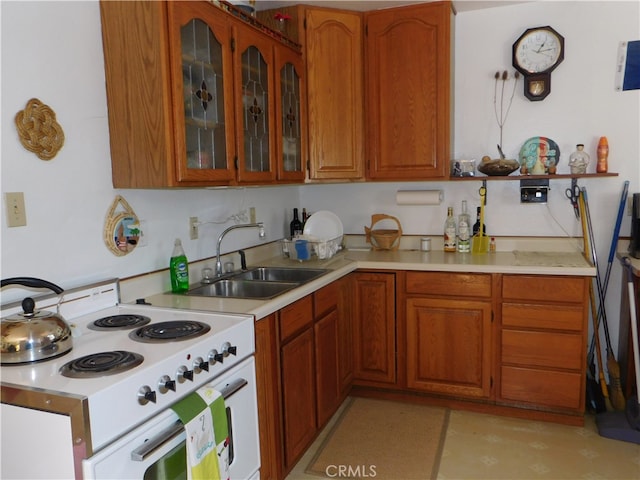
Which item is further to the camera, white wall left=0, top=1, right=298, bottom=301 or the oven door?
white wall left=0, top=1, right=298, bottom=301

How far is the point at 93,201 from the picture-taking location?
1.92 m

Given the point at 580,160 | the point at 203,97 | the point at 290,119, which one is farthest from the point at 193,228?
the point at 580,160

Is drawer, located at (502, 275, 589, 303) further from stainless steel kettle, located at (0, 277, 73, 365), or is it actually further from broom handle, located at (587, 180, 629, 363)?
stainless steel kettle, located at (0, 277, 73, 365)

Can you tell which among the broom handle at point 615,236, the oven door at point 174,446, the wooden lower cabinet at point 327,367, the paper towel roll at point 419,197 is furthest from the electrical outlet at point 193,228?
the broom handle at point 615,236

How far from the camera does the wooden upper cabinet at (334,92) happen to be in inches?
113

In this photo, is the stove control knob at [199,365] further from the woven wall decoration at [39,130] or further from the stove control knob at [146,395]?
the woven wall decoration at [39,130]

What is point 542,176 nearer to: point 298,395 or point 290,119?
point 290,119

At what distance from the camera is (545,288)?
2580 millimetres

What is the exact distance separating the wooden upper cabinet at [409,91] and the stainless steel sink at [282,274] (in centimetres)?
82

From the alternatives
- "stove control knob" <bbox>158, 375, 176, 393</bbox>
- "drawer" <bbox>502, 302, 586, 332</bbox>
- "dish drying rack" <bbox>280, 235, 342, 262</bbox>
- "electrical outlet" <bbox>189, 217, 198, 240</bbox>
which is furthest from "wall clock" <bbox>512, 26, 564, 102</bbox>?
"stove control knob" <bbox>158, 375, 176, 393</bbox>

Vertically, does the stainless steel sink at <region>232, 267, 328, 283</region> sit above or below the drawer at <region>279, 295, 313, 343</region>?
above

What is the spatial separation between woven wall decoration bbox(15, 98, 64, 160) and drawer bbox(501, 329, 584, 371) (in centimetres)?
234

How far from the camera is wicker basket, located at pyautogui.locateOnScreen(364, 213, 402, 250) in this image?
325 centimetres

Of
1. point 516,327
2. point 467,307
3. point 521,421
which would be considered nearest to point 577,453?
point 521,421
